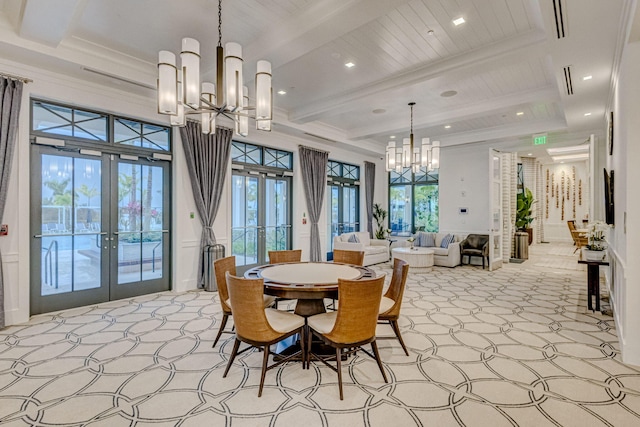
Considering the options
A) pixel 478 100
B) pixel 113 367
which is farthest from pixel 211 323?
pixel 478 100

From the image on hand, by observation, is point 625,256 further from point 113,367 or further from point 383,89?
point 113,367

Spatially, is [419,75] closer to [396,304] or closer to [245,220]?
[396,304]

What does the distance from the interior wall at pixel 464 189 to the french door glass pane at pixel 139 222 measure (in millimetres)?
7561

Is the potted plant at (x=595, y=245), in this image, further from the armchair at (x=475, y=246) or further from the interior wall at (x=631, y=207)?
the armchair at (x=475, y=246)

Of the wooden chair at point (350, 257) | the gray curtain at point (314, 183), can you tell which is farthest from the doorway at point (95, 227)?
the gray curtain at point (314, 183)

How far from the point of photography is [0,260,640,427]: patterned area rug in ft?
7.63

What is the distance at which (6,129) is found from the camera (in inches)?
159

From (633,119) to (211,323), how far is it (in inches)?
197

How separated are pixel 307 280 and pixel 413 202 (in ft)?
26.8

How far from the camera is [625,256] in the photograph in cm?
327

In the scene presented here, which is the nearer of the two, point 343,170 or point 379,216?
point 343,170

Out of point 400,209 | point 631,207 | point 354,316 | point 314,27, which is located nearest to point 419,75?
point 314,27

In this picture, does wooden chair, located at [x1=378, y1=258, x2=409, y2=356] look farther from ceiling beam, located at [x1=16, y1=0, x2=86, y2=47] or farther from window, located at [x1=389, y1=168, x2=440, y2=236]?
window, located at [x1=389, y1=168, x2=440, y2=236]

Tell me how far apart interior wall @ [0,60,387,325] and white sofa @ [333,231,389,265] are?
2.82 m
